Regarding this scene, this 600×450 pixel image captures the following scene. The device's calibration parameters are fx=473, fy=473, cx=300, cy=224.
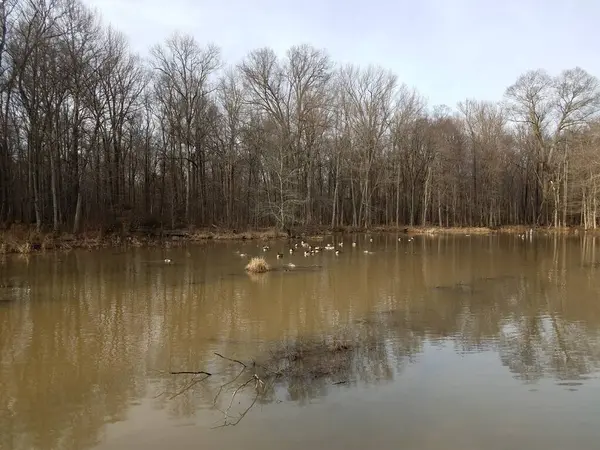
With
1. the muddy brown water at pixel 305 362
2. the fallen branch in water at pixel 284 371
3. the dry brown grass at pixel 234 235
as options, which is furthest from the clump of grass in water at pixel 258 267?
the dry brown grass at pixel 234 235

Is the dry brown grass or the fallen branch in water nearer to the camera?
the fallen branch in water

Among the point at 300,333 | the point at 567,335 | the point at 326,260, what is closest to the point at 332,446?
the point at 300,333

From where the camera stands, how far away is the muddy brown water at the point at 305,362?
4977 mm

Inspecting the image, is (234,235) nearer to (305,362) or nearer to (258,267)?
(258,267)

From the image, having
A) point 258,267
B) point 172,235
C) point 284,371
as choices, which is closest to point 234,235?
point 172,235

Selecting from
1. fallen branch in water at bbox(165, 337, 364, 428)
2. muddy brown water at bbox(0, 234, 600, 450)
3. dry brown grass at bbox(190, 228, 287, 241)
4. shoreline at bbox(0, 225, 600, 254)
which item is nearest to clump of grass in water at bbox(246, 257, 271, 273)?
muddy brown water at bbox(0, 234, 600, 450)

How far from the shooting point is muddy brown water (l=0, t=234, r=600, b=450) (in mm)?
4977

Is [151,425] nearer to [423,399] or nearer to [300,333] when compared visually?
[423,399]

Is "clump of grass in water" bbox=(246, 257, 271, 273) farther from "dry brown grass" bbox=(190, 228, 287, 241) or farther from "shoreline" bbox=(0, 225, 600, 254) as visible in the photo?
"dry brown grass" bbox=(190, 228, 287, 241)

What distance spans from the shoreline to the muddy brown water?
27.8ft

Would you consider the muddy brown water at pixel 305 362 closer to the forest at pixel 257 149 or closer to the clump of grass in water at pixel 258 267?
the clump of grass in water at pixel 258 267

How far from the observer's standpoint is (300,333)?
29.3 feet

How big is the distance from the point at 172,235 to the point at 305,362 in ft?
87.7

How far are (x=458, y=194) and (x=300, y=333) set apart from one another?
46.1 metres
